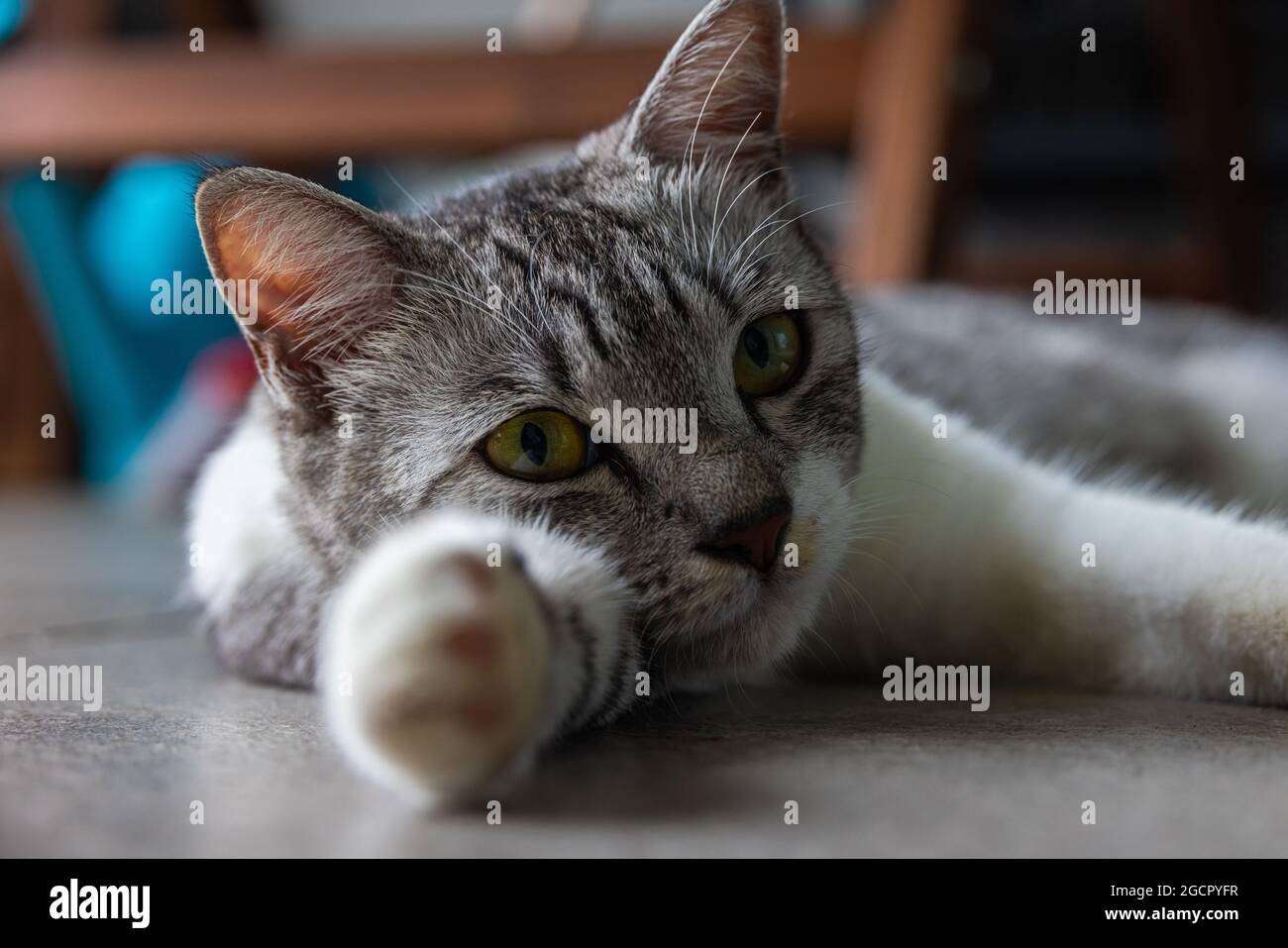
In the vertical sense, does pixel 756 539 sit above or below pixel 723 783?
above

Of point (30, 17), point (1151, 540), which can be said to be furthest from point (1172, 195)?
point (30, 17)

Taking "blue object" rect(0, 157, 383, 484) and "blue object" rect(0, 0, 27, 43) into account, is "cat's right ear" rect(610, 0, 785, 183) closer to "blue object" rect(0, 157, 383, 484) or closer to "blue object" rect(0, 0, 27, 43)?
"blue object" rect(0, 157, 383, 484)

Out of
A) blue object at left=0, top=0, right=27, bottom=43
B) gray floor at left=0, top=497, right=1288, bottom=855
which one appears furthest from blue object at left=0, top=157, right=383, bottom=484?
gray floor at left=0, top=497, right=1288, bottom=855

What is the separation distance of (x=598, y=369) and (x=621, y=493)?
136 millimetres

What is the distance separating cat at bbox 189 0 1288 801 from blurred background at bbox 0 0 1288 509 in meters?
0.27

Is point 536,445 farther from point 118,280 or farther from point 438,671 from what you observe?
point 118,280

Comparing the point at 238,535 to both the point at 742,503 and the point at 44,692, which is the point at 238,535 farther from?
the point at 742,503

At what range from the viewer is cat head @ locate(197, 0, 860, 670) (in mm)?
1163

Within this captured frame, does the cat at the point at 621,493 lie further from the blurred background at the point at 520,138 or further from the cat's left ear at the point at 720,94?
the blurred background at the point at 520,138

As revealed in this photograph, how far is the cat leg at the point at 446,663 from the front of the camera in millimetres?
858

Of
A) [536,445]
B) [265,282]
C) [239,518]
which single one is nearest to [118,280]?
[239,518]

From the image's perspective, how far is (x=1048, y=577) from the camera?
4.88ft

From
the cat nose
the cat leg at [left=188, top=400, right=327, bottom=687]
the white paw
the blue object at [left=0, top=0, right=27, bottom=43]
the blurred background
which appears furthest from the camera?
the blue object at [left=0, top=0, right=27, bottom=43]
